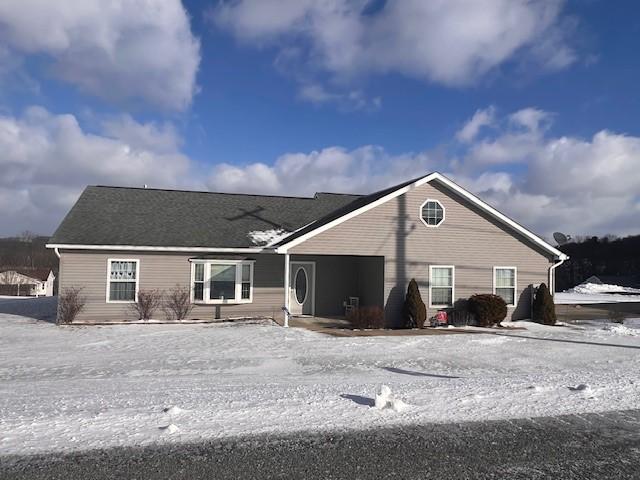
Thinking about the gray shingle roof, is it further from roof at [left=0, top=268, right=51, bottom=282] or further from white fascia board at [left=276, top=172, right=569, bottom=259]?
roof at [left=0, top=268, right=51, bottom=282]

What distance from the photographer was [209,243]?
16328 mm


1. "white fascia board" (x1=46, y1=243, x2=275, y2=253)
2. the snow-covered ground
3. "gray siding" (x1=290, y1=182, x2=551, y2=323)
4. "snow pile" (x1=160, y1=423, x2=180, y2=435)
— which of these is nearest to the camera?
"snow pile" (x1=160, y1=423, x2=180, y2=435)

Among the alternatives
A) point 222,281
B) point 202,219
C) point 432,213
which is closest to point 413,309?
point 432,213

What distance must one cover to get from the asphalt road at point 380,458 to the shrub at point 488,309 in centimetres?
1074

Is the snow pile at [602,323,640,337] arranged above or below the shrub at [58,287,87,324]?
below

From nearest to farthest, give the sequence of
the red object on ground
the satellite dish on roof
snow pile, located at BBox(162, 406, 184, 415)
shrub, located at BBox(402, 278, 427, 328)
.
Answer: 1. snow pile, located at BBox(162, 406, 184, 415)
2. shrub, located at BBox(402, 278, 427, 328)
3. the red object on ground
4. the satellite dish on roof

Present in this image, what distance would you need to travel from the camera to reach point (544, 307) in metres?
17.0

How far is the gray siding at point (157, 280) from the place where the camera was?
15.3 meters

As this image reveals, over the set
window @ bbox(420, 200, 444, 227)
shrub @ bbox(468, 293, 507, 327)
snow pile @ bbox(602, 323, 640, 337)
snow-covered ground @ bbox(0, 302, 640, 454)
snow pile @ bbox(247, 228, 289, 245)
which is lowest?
snow pile @ bbox(602, 323, 640, 337)

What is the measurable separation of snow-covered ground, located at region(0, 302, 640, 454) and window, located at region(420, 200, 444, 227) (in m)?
4.51

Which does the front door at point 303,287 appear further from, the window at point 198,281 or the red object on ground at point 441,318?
the red object on ground at point 441,318

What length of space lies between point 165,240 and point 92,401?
390 inches

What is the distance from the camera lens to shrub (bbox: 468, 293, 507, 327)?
1630 centimetres

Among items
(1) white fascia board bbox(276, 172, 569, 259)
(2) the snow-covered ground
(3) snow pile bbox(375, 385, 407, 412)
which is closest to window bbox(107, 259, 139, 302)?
(2) the snow-covered ground
